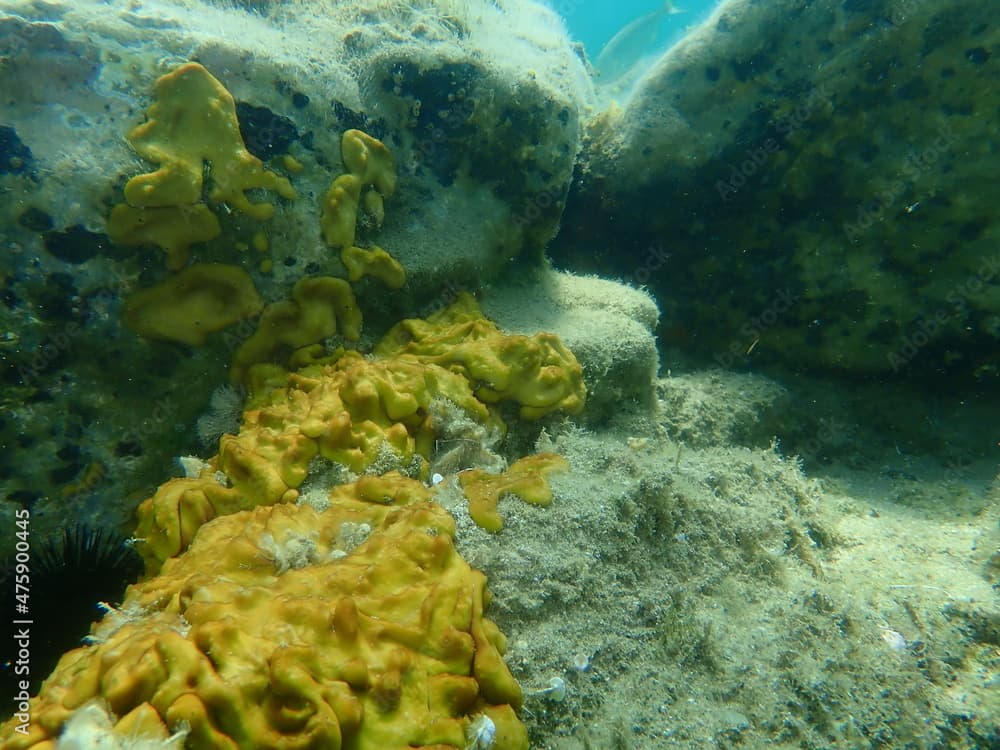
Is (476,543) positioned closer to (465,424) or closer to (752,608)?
(465,424)

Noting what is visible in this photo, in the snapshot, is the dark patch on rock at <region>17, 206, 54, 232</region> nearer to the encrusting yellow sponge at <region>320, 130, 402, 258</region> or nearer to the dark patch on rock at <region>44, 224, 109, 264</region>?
the dark patch on rock at <region>44, 224, 109, 264</region>

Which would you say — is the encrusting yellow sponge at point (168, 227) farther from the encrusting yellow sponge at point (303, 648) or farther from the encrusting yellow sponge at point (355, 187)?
the encrusting yellow sponge at point (303, 648)

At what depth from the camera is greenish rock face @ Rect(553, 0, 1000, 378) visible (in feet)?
15.9

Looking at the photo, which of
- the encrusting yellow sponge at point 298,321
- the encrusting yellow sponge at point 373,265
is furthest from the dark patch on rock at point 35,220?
the encrusting yellow sponge at point 373,265

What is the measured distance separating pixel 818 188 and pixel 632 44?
21.8m

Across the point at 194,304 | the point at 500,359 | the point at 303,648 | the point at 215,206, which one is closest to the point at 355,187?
the point at 215,206

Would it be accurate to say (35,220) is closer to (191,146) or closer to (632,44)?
(191,146)

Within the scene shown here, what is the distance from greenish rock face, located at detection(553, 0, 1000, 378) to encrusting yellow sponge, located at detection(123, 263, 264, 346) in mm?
3887

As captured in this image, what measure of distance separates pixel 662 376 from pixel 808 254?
1800 mm

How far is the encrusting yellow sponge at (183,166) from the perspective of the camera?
10.3ft

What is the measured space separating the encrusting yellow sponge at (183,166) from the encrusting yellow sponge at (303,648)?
1.76 m

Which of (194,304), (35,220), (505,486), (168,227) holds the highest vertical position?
(168,227)

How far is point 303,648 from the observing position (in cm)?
183

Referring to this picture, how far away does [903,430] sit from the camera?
541 centimetres
